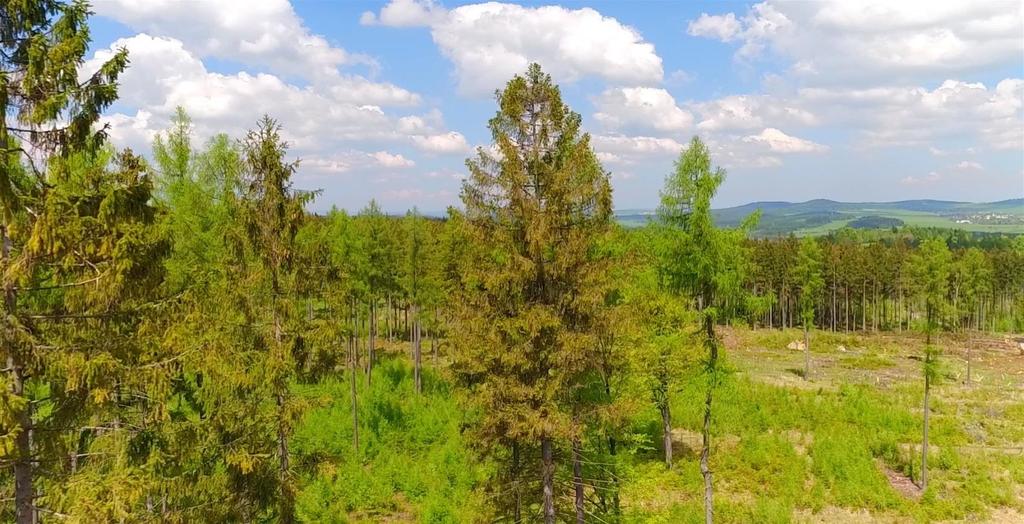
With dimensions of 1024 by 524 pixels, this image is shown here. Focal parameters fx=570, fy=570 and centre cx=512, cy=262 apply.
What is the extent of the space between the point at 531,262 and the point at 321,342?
14.5 feet

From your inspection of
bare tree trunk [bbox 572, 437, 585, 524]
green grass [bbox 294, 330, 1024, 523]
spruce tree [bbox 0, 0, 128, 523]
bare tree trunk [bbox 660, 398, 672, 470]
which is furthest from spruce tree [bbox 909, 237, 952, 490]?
spruce tree [bbox 0, 0, 128, 523]

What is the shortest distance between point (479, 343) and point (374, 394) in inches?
892

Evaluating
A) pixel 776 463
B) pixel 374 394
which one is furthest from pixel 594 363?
pixel 374 394

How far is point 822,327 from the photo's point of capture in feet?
257

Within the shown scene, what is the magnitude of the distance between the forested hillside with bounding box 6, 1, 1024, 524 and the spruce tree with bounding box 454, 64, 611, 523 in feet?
0.16

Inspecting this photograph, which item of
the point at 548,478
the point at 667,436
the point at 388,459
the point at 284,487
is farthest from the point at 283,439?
the point at 667,436

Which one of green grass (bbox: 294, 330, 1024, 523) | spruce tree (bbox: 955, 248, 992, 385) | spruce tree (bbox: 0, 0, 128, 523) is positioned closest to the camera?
spruce tree (bbox: 0, 0, 128, 523)

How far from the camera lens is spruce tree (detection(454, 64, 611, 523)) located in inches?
404

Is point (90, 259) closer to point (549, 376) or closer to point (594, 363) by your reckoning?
point (549, 376)

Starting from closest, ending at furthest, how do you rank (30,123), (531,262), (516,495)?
1. (30,123)
2. (531,262)
3. (516,495)

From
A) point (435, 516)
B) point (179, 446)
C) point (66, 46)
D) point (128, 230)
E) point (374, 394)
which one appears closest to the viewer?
point (66, 46)

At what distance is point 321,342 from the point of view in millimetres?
11047

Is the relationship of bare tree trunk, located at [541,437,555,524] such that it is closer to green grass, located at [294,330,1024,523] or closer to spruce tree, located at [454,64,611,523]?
spruce tree, located at [454,64,611,523]

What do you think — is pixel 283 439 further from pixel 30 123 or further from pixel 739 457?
pixel 739 457
